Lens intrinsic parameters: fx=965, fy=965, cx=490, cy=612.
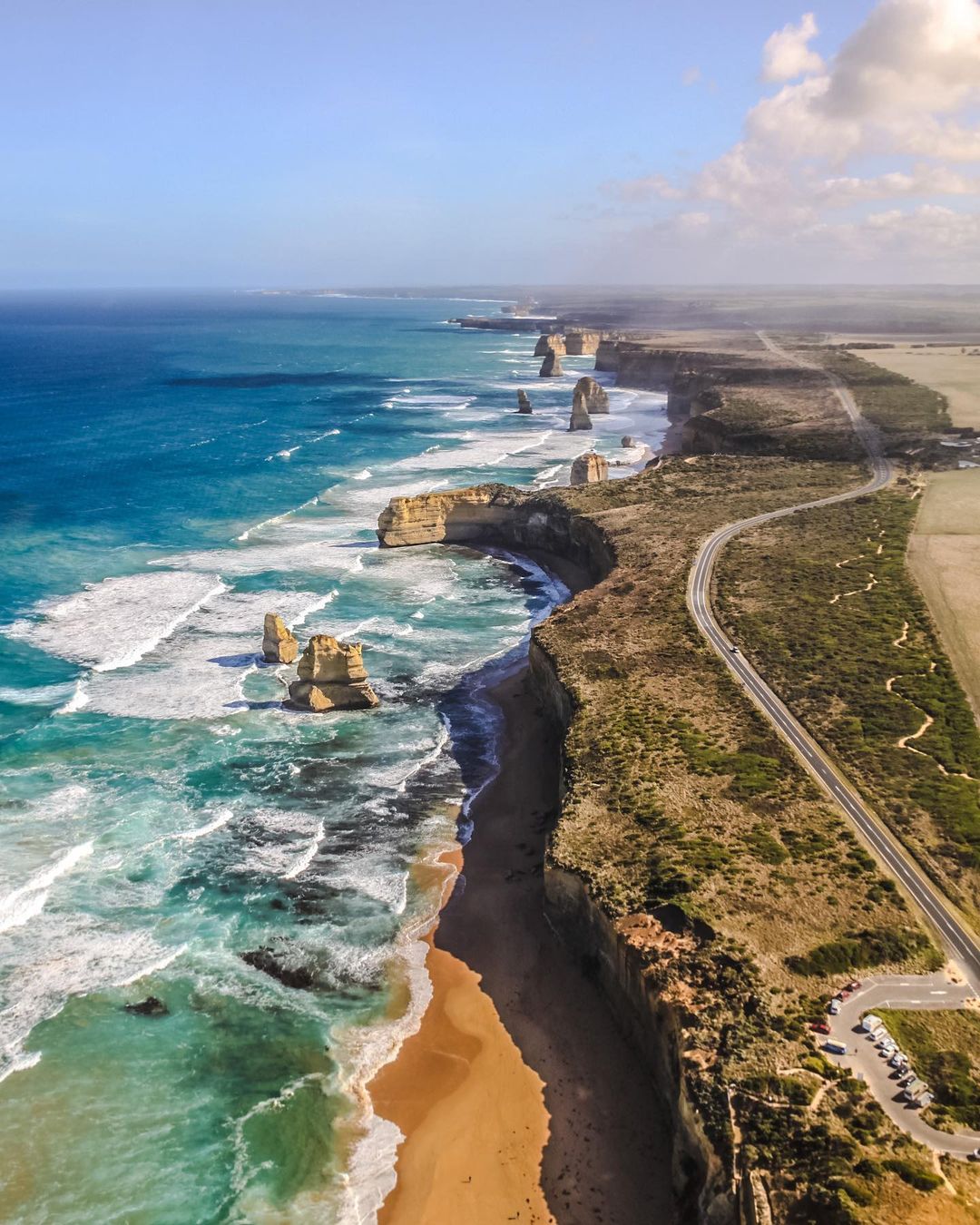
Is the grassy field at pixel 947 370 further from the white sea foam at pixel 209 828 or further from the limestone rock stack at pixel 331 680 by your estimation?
the white sea foam at pixel 209 828

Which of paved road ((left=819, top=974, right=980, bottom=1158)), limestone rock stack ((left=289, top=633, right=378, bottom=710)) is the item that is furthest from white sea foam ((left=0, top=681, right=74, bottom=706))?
paved road ((left=819, top=974, right=980, bottom=1158))

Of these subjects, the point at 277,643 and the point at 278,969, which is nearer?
the point at 278,969

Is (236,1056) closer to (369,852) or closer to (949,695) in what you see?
(369,852)

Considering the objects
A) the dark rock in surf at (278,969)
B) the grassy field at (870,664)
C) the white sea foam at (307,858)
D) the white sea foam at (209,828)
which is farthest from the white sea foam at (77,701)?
the grassy field at (870,664)

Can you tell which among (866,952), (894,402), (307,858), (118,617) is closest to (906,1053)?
(866,952)

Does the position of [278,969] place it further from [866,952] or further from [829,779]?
[829,779]

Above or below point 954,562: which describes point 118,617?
below

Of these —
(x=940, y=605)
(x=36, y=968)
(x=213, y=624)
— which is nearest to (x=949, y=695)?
(x=940, y=605)
